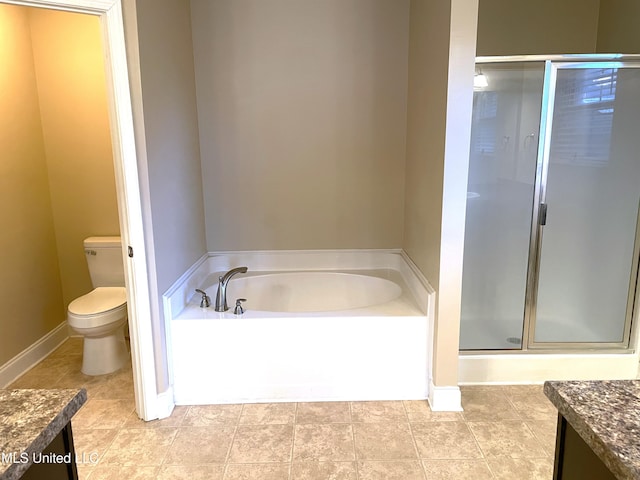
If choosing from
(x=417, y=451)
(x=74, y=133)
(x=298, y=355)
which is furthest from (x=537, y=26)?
(x=74, y=133)

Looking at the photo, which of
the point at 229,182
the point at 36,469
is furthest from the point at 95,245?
the point at 36,469

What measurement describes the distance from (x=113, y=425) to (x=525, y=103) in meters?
2.87

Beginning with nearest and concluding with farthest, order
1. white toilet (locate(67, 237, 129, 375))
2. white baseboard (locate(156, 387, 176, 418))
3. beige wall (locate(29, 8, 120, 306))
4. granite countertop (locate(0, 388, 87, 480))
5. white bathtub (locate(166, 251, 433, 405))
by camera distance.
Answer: granite countertop (locate(0, 388, 87, 480)) → white baseboard (locate(156, 387, 176, 418)) → white bathtub (locate(166, 251, 433, 405)) → white toilet (locate(67, 237, 129, 375)) → beige wall (locate(29, 8, 120, 306))

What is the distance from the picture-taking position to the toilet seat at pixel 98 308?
2654 mm

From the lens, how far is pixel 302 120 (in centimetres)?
306

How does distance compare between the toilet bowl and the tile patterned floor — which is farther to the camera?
the toilet bowl

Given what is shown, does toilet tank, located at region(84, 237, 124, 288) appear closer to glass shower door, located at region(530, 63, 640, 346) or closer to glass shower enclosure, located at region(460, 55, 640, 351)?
glass shower enclosure, located at region(460, 55, 640, 351)

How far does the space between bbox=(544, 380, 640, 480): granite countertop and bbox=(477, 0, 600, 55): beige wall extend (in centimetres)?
267

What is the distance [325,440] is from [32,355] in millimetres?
2070

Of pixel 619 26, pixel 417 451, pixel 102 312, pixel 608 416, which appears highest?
pixel 619 26

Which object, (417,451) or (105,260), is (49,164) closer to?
(105,260)

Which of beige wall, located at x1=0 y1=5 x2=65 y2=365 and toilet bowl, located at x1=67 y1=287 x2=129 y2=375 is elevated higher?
beige wall, located at x1=0 y1=5 x2=65 y2=365

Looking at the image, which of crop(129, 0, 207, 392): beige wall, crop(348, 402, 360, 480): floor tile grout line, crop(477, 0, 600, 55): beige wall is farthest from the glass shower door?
crop(129, 0, 207, 392): beige wall

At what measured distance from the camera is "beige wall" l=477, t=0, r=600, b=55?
9.78 ft
